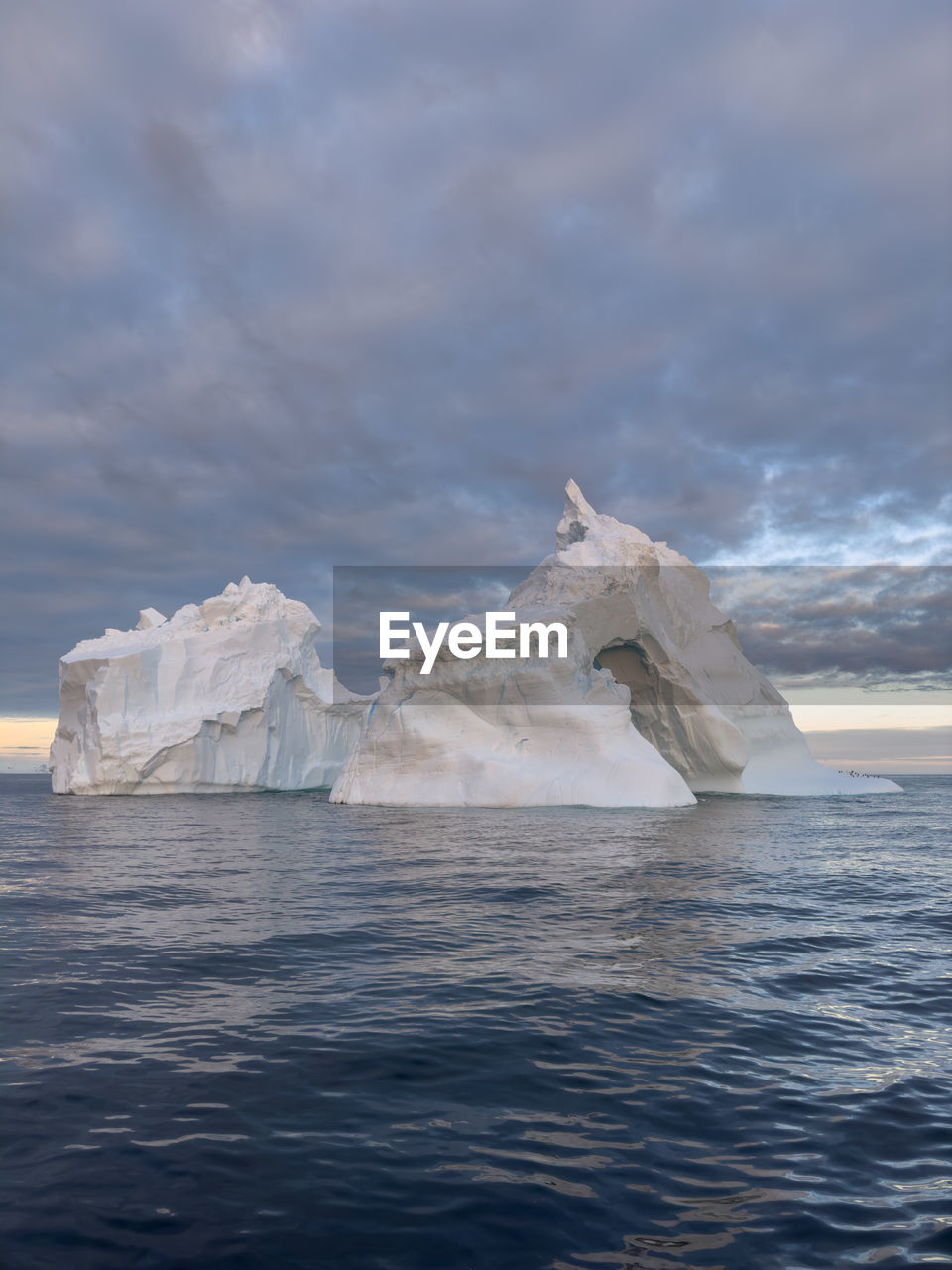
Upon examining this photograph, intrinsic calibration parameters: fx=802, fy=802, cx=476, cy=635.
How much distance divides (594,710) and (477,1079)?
2393cm

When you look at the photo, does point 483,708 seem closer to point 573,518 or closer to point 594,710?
point 594,710

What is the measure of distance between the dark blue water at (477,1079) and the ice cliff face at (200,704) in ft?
89.6

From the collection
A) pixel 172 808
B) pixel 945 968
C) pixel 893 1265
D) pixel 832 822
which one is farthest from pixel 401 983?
pixel 172 808

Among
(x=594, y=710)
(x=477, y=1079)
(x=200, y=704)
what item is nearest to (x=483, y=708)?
(x=594, y=710)

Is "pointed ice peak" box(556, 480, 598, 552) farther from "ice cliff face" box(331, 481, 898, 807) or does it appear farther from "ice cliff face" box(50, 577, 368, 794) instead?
"ice cliff face" box(50, 577, 368, 794)

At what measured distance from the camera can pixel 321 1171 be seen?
418cm

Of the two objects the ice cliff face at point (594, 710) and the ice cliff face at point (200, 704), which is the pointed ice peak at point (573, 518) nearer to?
the ice cliff face at point (594, 710)

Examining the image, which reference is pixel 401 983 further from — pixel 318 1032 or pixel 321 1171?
pixel 321 1171

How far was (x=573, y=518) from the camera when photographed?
123 feet

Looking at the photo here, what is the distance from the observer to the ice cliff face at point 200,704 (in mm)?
37938

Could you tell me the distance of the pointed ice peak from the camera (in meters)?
36.6

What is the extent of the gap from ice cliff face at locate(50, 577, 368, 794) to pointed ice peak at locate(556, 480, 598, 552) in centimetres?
1580

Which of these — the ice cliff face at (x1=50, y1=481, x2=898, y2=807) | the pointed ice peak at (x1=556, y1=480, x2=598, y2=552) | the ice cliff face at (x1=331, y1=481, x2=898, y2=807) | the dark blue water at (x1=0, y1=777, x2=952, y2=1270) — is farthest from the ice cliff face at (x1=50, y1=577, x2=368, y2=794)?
the dark blue water at (x1=0, y1=777, x2=952, y2=1270)

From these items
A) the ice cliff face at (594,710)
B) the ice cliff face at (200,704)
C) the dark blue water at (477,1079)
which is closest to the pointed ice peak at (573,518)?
the ice cliff face at (594,710)
